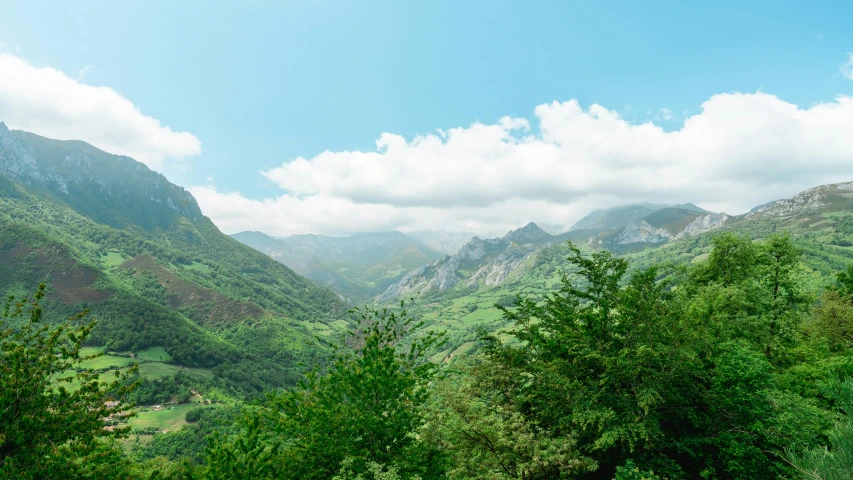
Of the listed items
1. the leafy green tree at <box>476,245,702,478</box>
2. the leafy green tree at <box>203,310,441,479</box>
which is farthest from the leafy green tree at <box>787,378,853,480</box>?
the leafy green tree at <box>203,310,441,479</box>

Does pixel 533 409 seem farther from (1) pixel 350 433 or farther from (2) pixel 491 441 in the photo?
(1) pixel 350 433

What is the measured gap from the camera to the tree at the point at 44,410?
1163 cm

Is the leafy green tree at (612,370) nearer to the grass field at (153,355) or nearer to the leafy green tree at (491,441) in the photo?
the leafy green tree at (491,441)

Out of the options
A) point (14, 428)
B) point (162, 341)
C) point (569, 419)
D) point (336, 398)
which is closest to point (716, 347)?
point (569, 419)

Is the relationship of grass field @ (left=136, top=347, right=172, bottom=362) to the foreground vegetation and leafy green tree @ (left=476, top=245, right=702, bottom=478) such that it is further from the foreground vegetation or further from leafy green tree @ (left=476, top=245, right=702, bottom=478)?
leafy green tree @ (left=476, top=245, right=702, bottom=478)

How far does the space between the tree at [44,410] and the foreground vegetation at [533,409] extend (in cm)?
6

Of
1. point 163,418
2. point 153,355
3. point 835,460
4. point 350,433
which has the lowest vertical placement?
point 163,418

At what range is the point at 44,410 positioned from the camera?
41.2ft

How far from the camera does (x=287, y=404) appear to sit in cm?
2031

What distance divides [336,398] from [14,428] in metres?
11.3

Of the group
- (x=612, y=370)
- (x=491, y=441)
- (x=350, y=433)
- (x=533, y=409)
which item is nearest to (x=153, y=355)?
(x=350, y=433)

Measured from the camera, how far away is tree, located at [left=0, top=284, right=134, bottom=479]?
11.6 m

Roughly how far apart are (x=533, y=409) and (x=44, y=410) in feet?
68.3

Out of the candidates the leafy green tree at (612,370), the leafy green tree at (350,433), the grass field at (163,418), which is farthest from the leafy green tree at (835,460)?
the grass field at (163,418)
